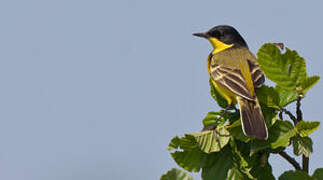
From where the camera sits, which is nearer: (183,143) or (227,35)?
(183,143)

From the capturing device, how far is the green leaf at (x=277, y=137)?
314cm

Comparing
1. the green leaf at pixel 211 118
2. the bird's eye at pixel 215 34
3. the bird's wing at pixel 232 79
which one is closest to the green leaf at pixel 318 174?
the green leaf at pixel 211 118

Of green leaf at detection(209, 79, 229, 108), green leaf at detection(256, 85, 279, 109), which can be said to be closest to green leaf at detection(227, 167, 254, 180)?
green leaf at detection(256, 85, 279, 109)

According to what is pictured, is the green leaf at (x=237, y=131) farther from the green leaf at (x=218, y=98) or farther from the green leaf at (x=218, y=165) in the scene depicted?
the green leaf at (x=218, y=98)

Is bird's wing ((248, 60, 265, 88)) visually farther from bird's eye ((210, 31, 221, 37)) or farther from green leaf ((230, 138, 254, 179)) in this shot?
bird's eye ((210, 31, 221, 37))

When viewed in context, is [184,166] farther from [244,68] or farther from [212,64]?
[212,64]

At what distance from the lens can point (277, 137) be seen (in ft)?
10.6

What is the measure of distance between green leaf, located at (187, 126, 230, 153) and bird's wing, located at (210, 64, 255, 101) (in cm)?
131

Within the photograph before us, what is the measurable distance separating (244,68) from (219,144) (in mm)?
2361

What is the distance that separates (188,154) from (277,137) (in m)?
0.71

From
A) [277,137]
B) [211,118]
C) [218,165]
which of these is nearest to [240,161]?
[218,165]

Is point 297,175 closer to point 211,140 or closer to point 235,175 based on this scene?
point 235,175

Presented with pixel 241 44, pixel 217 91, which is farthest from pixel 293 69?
pixel 241 44

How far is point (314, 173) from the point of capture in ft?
10.3
